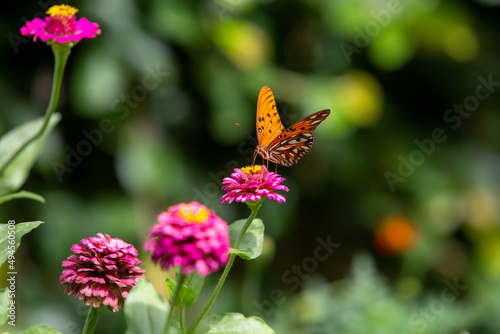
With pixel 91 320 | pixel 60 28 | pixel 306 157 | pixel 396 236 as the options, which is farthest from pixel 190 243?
pixel 306 157

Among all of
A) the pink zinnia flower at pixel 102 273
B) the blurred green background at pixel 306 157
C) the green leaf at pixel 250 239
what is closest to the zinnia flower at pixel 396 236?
the blurred green background at pixel 306 157

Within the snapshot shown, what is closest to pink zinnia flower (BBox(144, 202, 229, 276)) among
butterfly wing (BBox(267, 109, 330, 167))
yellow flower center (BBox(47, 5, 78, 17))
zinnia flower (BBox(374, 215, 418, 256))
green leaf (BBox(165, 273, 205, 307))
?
green leaf (BBox(165, 273, 205, 307))

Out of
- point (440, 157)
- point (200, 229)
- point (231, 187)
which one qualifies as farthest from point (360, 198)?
point (200, 229)

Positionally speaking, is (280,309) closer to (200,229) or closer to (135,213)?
(135,213)

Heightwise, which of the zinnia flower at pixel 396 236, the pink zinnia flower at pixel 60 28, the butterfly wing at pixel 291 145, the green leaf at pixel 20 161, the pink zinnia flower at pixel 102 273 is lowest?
the zinnia flower at pixel 396 236

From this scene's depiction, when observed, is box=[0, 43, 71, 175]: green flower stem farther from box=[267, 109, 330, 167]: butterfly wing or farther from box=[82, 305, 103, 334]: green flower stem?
box=[267, 109, 330, 167]: butterfly wing

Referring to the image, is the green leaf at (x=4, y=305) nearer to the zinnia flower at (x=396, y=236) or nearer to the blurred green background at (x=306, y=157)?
the blurred green background at (x=306, y=157)

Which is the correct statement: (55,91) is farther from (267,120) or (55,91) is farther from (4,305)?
(267,120)
